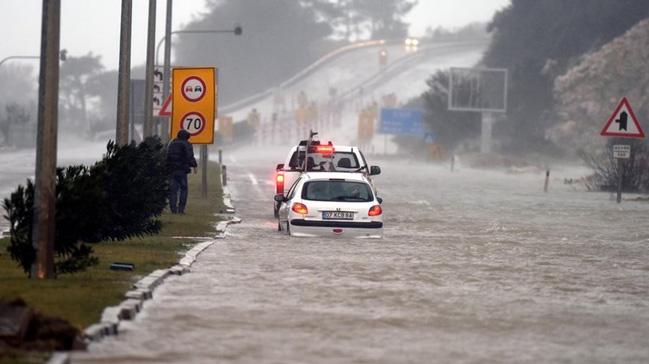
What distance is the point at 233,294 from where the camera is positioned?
16.5 m

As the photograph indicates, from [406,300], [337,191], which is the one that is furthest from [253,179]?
[406,300]

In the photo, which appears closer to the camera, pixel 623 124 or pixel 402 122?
pixel 623 124

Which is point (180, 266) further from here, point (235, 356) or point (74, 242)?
point (235, 356)

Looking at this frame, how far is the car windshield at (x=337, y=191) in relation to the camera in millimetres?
27062

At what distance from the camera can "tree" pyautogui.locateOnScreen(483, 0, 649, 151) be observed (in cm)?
10156

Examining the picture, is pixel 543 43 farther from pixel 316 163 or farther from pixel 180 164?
pixel 180 164

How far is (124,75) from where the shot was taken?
3011 cm

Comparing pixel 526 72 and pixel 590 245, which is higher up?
pixel 526 72

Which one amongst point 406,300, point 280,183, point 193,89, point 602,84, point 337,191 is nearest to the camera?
point 406,300

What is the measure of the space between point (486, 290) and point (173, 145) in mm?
15280

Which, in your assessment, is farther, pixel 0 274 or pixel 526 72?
pixel 526 72

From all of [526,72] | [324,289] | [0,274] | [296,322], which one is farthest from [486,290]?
[526,72]

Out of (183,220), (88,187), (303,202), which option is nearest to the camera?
(88,187)

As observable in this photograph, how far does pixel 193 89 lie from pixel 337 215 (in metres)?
9.62
